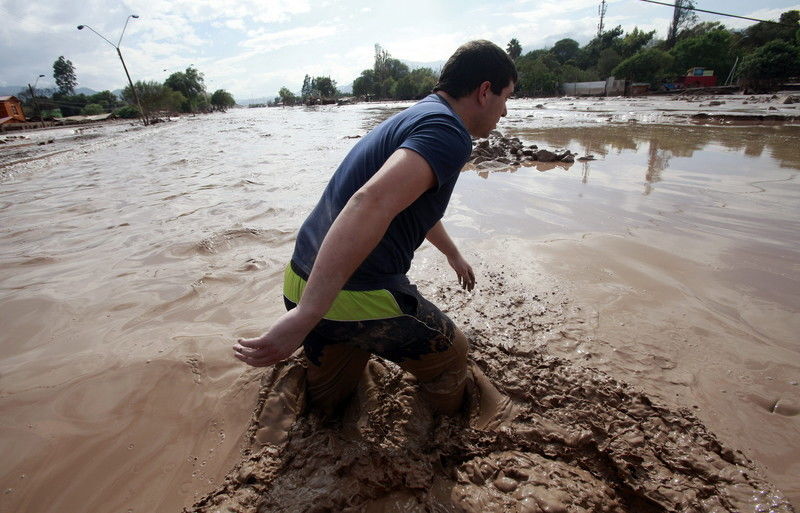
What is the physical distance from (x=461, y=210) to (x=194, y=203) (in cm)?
383

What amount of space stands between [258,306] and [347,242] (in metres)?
1.98

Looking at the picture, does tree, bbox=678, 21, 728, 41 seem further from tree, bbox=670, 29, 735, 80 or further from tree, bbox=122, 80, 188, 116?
tree, bbox=122, 80, 188, 116

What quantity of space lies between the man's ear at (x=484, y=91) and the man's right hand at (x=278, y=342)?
105 centimetres

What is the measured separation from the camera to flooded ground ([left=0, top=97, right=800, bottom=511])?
168 centimetres

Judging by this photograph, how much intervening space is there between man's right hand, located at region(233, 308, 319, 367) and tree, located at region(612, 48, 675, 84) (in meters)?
56.2

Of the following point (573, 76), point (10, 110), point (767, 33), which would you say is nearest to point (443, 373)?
point (10, 110)

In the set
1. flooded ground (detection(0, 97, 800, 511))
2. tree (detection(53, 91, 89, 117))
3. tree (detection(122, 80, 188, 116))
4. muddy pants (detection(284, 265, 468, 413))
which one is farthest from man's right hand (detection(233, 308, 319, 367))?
tree (detection(53, 91, 89, 117))

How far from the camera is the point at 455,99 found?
152cm

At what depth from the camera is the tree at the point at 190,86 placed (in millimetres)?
63897

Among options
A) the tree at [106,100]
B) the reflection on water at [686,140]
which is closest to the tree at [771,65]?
the reflection on water at [686,140]

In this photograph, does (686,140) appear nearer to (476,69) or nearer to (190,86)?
(476,69)

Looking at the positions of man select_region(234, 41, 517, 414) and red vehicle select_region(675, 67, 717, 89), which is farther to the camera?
red vehicle select_region(675, 67, 717, 89)

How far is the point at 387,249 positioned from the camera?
1439 mm

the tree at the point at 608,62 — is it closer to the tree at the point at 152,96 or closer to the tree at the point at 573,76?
the tree at the point at 573,76
